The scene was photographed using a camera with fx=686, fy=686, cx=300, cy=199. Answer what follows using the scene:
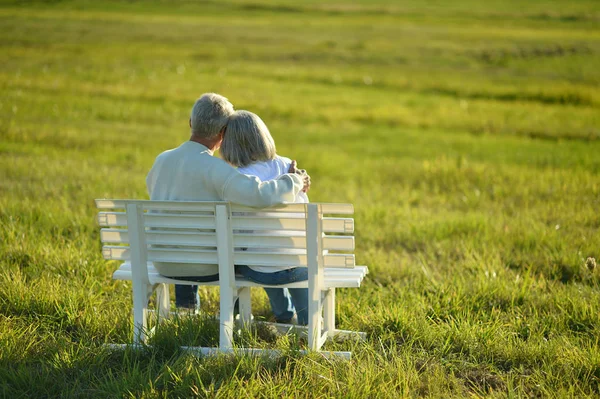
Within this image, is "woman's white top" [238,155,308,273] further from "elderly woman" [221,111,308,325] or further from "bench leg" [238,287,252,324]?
"bench leg" [238,287,252,324]

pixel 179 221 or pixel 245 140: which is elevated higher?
pixel 245 140

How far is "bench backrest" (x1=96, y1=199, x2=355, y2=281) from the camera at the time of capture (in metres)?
3.92

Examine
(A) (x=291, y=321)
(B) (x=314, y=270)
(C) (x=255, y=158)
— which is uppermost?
(C) (x=255, y=158)

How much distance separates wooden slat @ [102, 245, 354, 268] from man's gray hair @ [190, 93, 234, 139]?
2.49 ft

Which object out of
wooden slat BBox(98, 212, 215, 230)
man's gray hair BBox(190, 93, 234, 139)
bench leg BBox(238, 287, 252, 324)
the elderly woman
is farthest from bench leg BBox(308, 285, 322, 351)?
man's gray hair BBox(190, 93, 234, 139)

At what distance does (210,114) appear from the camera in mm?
4227

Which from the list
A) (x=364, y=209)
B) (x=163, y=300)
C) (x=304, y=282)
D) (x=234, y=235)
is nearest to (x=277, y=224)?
(x=234, y=235)

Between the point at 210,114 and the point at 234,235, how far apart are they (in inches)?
30.5

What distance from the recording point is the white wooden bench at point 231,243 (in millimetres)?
3939

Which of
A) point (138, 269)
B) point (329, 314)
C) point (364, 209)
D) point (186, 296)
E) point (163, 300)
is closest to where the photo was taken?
point (138, 269)

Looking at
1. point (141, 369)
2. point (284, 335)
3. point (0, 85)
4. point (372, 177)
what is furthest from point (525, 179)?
point (0, 85)

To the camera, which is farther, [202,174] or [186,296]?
[186,296]

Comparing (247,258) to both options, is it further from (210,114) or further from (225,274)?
(210,114)

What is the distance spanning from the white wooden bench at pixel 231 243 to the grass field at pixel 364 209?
0.30m
